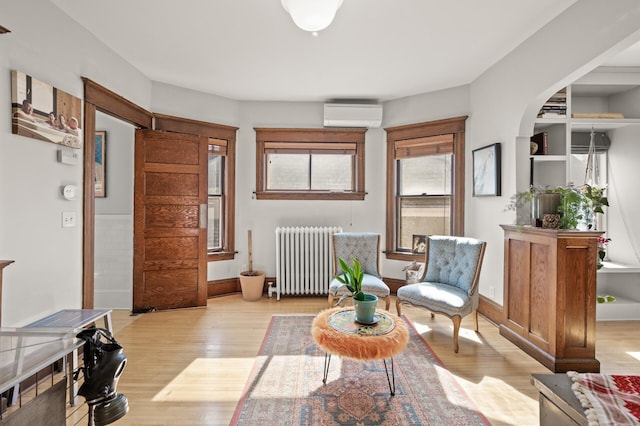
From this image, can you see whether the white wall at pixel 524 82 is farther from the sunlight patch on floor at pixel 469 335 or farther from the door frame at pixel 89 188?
the door frame at pixel 89 188

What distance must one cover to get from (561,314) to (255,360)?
8.03ft

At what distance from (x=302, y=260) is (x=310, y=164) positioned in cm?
142

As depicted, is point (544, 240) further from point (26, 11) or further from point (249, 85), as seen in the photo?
point (26, 11)

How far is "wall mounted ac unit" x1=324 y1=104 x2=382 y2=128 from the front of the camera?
4.19 m

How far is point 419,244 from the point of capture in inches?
168

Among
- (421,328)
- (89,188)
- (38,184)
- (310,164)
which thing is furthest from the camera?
(310,164)

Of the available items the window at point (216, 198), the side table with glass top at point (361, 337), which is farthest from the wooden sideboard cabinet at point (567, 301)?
the window at point (216, 198)

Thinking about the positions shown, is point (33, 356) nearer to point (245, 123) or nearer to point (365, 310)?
point (365, 310)

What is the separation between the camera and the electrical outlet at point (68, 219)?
250 cm

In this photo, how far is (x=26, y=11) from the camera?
213 cm

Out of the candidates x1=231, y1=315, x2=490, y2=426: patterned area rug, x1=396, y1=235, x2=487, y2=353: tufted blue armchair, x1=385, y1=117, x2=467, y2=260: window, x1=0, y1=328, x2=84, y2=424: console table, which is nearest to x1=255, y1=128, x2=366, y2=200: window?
x1=385, y1=117, x2=467, y2=260: window

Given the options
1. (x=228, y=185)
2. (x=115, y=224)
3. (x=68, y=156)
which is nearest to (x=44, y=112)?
(x=68, y=156)

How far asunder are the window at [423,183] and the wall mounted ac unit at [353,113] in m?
0.35

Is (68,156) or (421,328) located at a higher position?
(68,156)
